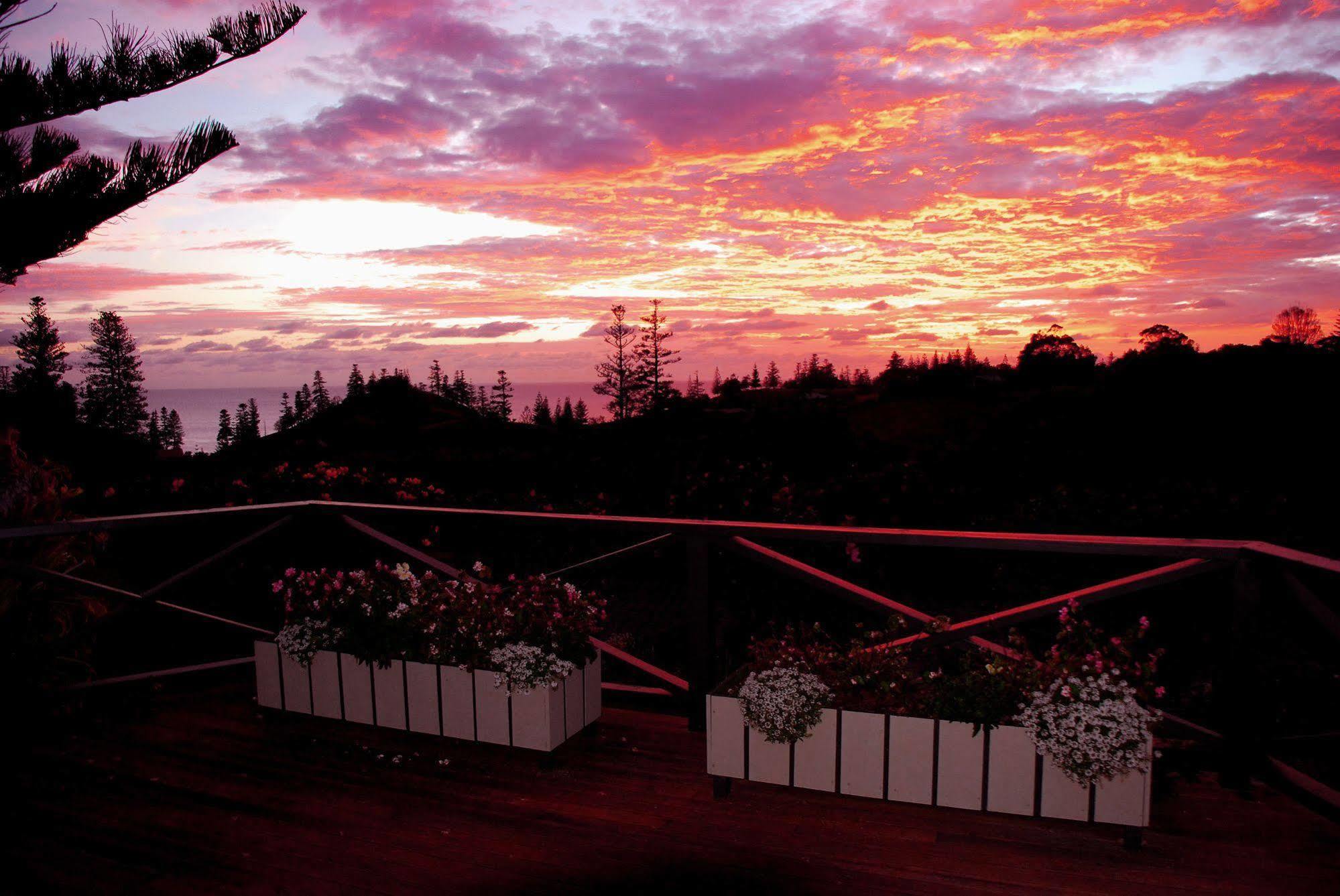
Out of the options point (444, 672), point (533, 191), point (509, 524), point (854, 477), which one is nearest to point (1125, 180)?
point (854, 477)

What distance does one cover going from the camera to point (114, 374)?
36594mm

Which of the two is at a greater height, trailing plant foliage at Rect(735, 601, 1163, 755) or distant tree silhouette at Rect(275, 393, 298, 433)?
trailing plant foliage at Rect(735, 601, 1163, 755)

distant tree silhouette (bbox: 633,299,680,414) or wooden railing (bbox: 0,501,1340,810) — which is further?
distant tree silhouette (bbox: 633,299,680,414)

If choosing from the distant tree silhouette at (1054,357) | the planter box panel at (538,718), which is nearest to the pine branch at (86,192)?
the planter box panel at (538,718)

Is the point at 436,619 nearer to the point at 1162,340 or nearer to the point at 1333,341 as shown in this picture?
the point at 1333,341

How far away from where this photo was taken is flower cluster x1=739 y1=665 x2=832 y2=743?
2.74 meters

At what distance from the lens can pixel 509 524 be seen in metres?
3.87

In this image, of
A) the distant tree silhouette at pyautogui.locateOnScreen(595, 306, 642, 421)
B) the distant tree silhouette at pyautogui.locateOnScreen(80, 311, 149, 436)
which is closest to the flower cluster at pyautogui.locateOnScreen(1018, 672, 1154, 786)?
the distant tree silhouette at pyautogui.locateOnScreen(595, 306, 642, 421)

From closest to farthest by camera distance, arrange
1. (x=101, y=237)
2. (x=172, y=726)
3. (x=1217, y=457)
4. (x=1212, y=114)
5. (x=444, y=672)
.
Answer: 1. (x=444, y=672)
2. (x=172, y=726)
3. (x=101, y=237)
4. (x=1212, y=114)
5. (x=1217, y=457)

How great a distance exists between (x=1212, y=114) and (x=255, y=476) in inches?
354

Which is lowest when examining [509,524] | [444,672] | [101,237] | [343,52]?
[444,672]

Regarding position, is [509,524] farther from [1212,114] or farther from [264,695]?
[1212,114]

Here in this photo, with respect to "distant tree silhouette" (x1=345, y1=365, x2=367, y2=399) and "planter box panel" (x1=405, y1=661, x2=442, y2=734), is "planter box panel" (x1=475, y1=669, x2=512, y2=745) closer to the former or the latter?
"planter box panel" (x1=405, y1=661, x2=442, y2=734)

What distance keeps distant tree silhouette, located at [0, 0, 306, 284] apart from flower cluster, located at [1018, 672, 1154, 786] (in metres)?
5.78
